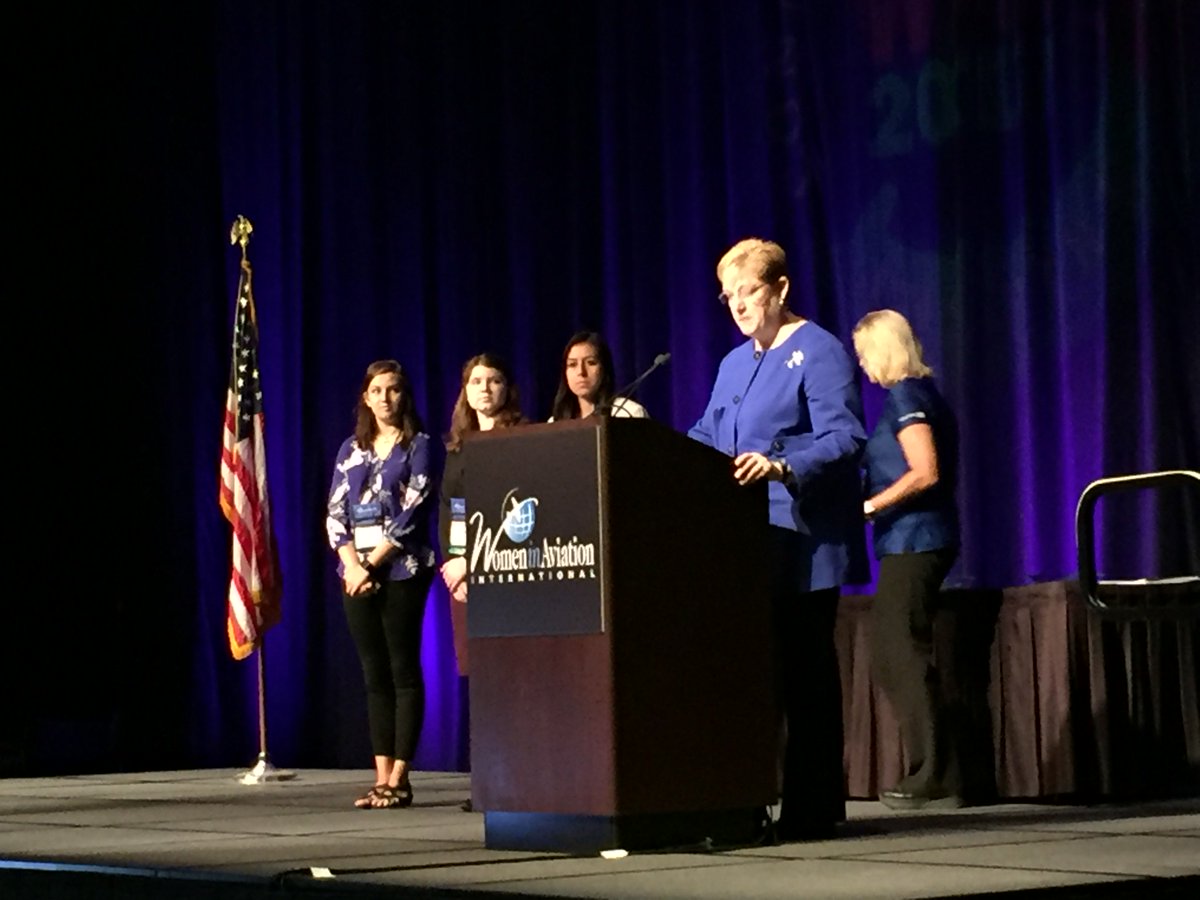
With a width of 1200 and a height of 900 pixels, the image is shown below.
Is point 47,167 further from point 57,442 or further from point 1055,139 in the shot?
point 1055,139

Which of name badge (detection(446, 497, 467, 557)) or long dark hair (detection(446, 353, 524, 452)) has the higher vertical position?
long dark hair (detection(446, 353, 524, 452))

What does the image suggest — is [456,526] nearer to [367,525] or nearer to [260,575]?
[367,525]

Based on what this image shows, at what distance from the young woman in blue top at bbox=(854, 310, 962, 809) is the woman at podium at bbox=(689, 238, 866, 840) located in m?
1.16

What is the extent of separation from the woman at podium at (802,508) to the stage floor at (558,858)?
19 centimetres

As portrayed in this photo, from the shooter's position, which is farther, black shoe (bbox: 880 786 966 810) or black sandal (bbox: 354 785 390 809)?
black sandal (bbox: 354 785 390 809)

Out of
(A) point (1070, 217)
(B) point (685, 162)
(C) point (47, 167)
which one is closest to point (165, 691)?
(C) point (47, 167)

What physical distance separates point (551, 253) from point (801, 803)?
454 centimetres

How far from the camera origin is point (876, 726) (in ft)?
20.3

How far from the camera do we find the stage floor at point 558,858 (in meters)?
3.40

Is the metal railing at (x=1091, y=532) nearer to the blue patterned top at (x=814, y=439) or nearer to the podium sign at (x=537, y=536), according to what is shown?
the blue patterned top at (x=814, y=439)

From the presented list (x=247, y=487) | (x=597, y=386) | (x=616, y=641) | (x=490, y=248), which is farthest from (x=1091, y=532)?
(x=490, y=248)

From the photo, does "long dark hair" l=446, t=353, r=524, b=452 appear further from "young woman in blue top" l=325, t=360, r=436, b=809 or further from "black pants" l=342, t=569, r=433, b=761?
"black pants" l=342, t=569, r=433, b=761

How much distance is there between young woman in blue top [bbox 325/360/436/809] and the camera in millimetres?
5852

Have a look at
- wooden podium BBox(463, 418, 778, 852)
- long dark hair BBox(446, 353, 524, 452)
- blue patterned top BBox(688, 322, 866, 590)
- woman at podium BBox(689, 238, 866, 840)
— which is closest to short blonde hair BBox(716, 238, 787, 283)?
woman at podium BBox(689, 238, 866, 840)
